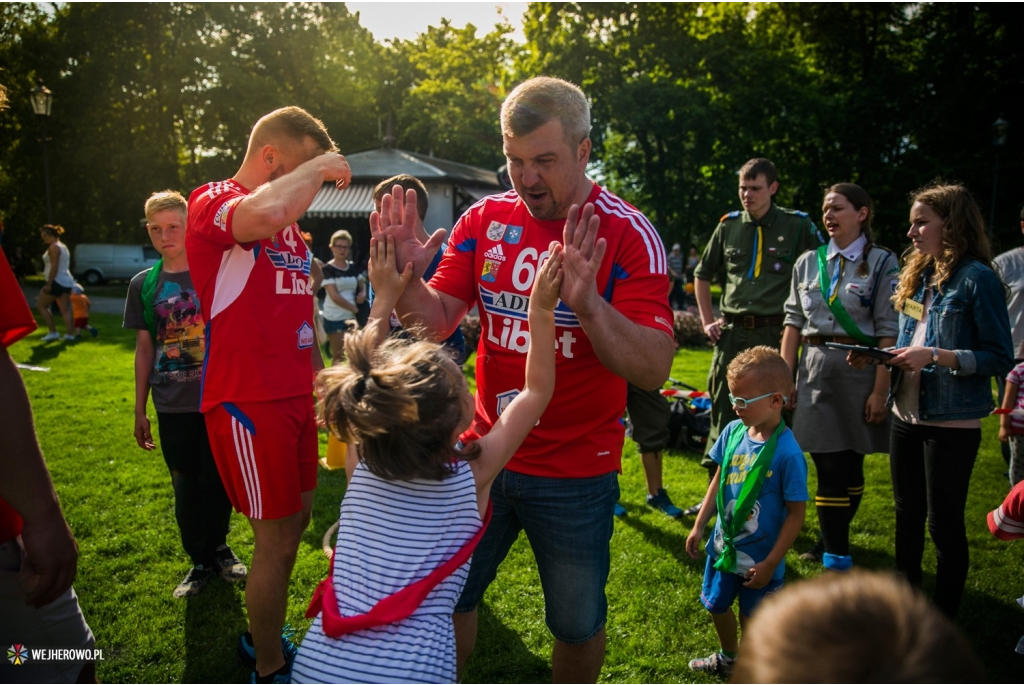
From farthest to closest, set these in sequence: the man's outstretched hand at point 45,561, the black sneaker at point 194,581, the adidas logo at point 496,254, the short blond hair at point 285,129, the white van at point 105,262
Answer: the white van at point 105,262, the black sneaker at point 194,581, the short blond hair at point 285,129, the adidas logo at point 496,254, the man's outstretched hand at point 45,561

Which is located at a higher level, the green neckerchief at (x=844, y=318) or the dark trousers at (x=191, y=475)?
the green neckerchief at (x=844, y=318)

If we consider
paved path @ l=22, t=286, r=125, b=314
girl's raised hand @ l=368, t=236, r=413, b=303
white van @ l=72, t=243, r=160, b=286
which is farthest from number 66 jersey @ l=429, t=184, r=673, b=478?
white van @ l=72, t=243, r=160, b=286

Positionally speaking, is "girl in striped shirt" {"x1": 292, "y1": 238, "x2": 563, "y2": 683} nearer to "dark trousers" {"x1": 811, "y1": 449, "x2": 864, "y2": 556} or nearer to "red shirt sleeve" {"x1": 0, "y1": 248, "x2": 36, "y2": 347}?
"red shirt sleeve" {"x1": 0, "y1": 248, "x2": 36, "y2": 347}

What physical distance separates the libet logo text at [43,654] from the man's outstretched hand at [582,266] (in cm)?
166

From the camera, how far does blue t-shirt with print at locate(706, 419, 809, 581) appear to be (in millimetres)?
3176

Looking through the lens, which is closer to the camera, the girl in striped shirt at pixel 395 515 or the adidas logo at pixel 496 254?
the girl in striped shirt at pixel 395 515

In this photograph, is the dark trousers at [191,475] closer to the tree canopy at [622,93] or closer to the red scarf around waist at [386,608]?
the red scarf around waist at [386,608]

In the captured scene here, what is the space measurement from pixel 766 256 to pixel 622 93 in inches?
860

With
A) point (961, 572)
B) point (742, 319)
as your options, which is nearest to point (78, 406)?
point (742, 319)

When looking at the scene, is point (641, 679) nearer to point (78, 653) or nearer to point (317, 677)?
point (317, 677)

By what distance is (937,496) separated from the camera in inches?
143

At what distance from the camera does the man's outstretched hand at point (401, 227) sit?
8.10ft

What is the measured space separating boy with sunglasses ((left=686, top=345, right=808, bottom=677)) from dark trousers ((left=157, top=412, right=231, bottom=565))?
2.85 m

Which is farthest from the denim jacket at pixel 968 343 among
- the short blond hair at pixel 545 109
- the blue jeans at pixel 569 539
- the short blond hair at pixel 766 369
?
the short blond hair at pixel 545 109
